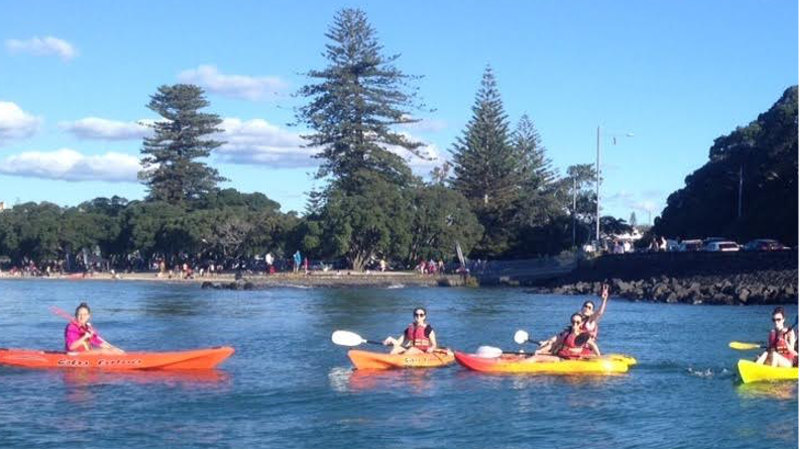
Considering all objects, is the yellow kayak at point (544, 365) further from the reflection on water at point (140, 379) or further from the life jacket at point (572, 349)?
the reflection on water at point (140, 379)

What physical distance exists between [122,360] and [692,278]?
122 feet

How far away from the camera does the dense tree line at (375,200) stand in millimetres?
69625

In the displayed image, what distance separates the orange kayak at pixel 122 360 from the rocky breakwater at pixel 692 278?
92.7ft

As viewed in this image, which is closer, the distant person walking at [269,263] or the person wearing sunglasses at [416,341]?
the person wearing sunglasses at [416,341]

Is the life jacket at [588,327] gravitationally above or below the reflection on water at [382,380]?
above

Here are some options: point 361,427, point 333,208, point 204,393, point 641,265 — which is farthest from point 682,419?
point 333,208

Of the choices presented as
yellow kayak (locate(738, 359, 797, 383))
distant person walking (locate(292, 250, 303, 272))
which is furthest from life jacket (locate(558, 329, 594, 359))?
distant person walking (locate(292, 250, 303, 272))

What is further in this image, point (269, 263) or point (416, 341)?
point (269, 263)

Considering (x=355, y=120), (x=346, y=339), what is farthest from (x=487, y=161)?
(x=346, y=339)

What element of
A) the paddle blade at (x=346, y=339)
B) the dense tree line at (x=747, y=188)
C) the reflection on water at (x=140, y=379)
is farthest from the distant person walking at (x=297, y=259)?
the reflection on water at (x=140, y=379)

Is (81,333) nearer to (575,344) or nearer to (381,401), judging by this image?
(381,401)

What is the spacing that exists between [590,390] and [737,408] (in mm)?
2535

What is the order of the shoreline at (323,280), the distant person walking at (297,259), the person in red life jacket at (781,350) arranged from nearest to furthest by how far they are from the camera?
the person in red life jacket at (781,350), the shoreline at (323,280), the distant person walking at (297,259)

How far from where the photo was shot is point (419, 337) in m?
21.7
